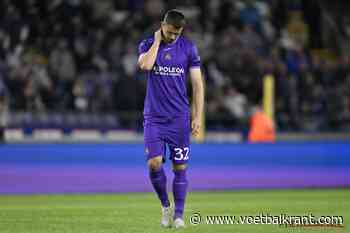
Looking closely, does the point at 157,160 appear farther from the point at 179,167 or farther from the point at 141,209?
the point at 141,209

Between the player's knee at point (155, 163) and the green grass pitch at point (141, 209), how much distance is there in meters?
0.64

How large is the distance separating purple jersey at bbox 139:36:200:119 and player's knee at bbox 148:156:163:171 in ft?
1.56

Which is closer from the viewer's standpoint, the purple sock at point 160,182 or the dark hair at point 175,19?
the dark hair at point 175,19

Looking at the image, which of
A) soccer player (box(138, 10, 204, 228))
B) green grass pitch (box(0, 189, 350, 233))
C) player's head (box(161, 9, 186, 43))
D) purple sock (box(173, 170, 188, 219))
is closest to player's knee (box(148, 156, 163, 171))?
soccer player (box(138, 10, 204, 228))

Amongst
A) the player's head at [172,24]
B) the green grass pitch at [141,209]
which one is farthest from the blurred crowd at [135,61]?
the player's head at [172,24]

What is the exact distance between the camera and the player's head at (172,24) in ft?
36.4

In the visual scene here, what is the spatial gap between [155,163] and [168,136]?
33 centimetres

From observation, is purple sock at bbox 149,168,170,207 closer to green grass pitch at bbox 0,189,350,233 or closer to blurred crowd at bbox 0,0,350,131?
green grass pitch at bbox 0,189,350,233

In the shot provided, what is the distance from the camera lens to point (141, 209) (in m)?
14.0

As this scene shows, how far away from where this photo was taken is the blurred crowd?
21.9m

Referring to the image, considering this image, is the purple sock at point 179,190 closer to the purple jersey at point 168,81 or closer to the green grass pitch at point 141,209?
the green grass pitch at point 141,209

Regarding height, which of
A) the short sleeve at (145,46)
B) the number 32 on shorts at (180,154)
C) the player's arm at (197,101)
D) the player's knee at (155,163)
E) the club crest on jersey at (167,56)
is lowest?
the player's knee at (155,163)

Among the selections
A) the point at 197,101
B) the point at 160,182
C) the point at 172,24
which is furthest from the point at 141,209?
the point at 172,24

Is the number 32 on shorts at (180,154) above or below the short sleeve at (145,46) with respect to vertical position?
below
